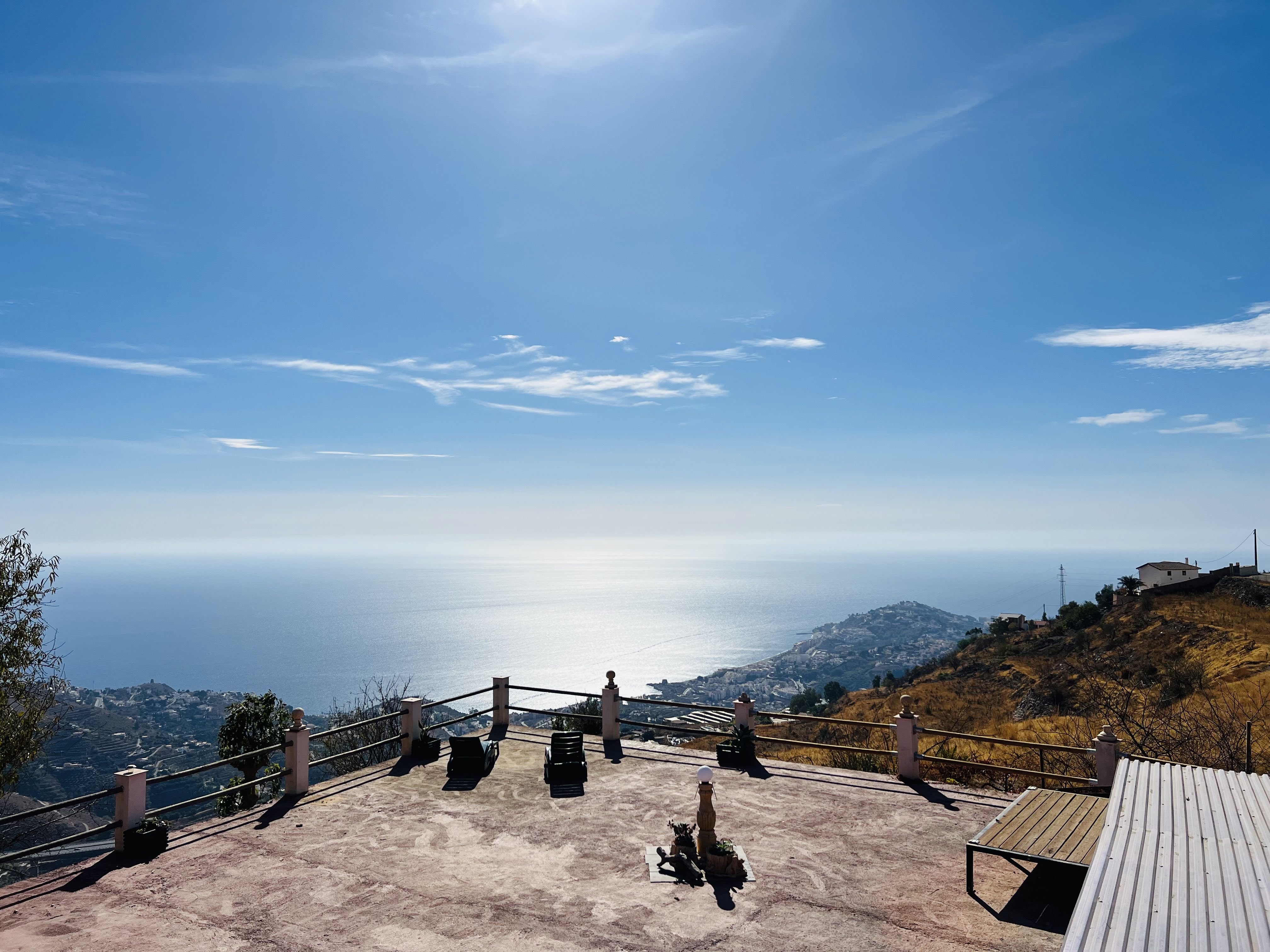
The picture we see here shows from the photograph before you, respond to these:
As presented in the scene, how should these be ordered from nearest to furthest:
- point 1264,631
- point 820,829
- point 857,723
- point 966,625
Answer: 1. point 820,829
2. point 857,723
3. point 1264,631
4. point 966,625

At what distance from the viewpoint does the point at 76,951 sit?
639 centimetres

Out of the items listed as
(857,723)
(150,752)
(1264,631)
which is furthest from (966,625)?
(857,723)

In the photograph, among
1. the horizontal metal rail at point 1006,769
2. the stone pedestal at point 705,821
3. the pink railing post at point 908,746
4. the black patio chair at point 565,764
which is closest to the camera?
the stone pedestal at point 705,821

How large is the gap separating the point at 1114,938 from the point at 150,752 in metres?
71.0

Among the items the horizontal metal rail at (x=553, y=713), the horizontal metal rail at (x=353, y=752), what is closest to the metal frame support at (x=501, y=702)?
the horizontal metal rail at (x=553, y=713)

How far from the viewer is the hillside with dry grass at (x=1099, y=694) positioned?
14414 mm

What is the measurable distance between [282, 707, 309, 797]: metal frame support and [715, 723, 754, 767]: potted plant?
7.31 meters

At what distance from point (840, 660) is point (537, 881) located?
123 meters

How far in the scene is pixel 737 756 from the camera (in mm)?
12602

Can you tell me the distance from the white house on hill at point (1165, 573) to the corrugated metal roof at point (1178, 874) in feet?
186

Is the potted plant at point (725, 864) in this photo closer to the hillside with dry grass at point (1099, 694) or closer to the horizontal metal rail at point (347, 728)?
the horizontal metal rail at point (347, 728)

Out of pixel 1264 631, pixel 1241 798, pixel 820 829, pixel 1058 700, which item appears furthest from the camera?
pixel 1264 631

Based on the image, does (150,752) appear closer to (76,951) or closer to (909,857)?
(76,951)

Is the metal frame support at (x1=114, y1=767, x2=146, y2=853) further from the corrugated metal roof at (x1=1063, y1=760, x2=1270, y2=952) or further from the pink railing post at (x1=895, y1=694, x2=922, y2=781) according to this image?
the pink railing post at (x1=895, y1=694, x2=922, y2=781)
